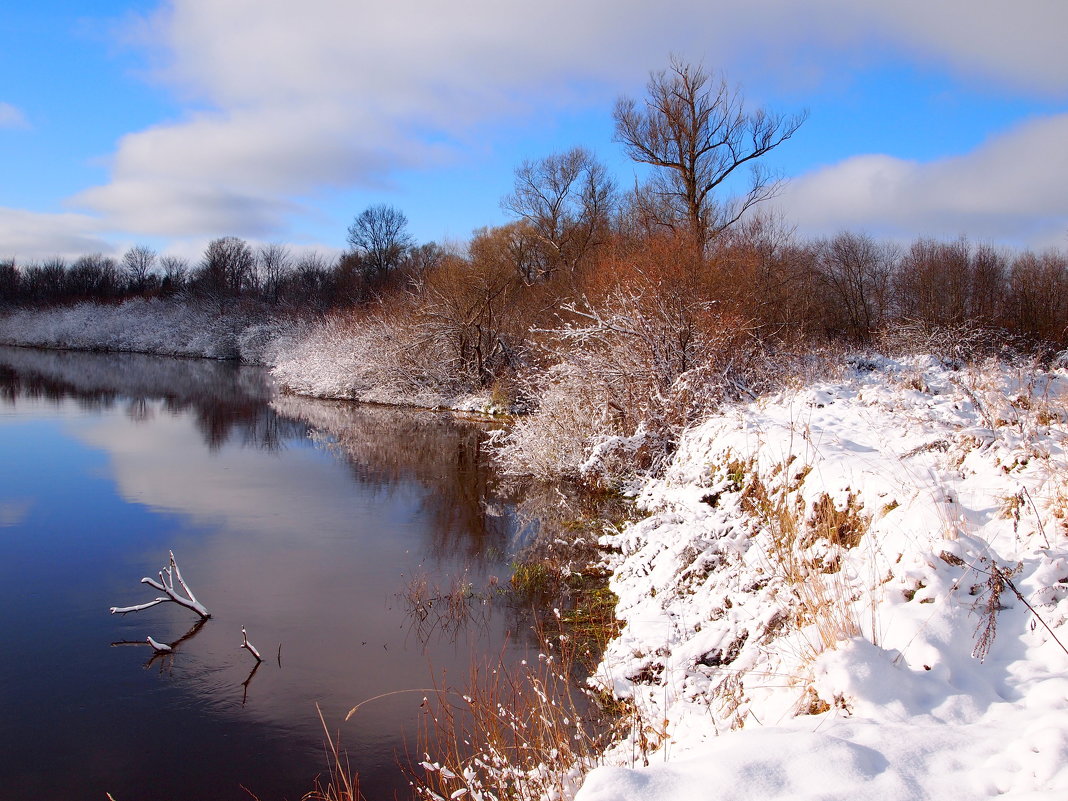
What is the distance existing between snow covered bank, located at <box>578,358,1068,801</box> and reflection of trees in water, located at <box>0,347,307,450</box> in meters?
13.0

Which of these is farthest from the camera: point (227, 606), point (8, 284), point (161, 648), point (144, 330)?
point (8, 284)

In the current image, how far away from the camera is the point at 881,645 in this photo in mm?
3881

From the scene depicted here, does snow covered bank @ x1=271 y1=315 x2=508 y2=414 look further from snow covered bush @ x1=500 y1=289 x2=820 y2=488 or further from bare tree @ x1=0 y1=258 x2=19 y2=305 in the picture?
bare tree @ x1=0 y1=258 x2=19 y2=305

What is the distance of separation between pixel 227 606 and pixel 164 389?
24.6 m

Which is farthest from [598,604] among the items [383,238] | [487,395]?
[383,238]

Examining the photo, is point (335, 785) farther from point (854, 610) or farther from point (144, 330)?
point (144, 330)

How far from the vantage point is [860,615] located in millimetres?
4238

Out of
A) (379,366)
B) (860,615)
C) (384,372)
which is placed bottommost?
(860,615)

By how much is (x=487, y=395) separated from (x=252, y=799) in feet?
62.8

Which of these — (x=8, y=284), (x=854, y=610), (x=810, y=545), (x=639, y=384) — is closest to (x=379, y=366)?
(x=639, y=384)

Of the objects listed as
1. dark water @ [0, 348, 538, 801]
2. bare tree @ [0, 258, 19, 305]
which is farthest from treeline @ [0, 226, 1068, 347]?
bare tree @ [0, 258, 19, 305]

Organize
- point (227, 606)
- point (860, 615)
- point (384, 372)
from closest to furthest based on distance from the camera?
point (860, 615), point (227, 606), point (384, 372)

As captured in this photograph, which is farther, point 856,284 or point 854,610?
point 856,284

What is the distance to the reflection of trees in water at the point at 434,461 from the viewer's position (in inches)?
409
